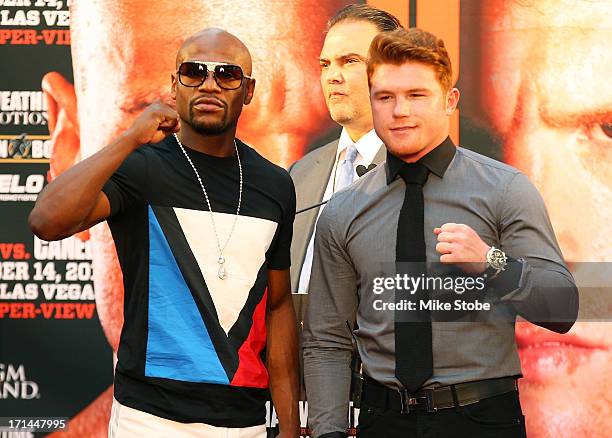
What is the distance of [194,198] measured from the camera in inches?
105

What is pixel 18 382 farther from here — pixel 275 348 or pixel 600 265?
pixel 600 265

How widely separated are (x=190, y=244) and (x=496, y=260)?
2.93ft

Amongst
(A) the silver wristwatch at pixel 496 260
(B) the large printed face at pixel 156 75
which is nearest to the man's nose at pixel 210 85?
(A) the silver wristwatch at pixel 496 260

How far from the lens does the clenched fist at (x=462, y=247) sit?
89.2 inches

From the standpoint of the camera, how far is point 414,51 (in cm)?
261

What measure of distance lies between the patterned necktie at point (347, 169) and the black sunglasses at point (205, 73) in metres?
1.05

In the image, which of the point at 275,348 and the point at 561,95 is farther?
the point at 561,95

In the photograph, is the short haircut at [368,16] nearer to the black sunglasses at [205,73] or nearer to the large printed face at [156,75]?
the large printed face at [156,75]

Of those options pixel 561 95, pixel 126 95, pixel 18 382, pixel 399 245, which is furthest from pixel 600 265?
pixel 18 382

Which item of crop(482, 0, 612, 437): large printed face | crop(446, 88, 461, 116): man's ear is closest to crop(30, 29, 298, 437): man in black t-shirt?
crop(446, 88, 461, 116): man's ear

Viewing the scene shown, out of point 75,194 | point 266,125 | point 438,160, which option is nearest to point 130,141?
point 75,194

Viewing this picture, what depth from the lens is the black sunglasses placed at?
2.69m

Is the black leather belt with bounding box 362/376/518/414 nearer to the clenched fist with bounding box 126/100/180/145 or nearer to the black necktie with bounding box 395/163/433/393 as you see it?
the black necktie with bounding box 395/163/433/393

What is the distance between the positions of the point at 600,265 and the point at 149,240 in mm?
2040
